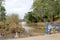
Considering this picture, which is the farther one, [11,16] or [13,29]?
[11,16]

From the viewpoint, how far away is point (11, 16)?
26.4 meters

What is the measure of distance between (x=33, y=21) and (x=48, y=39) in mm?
44410

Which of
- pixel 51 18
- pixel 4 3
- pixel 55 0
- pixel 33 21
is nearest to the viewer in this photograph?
pixel 55 0

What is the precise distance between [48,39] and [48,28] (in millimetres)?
4064

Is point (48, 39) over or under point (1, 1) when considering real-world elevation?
under

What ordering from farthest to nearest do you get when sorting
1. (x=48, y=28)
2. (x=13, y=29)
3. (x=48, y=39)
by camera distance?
(x=13, y=29), (x=48, y=28), (x=48, y=39)

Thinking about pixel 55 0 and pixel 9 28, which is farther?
pixel 9 28

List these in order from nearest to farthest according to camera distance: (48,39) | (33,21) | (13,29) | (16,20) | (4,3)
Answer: (48,39)
(13,29)
(16,20)
(4,3)
(33,21)

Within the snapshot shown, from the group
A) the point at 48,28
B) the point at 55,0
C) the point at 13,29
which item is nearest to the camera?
the point at 48,28

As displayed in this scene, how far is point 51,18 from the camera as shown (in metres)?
46.7

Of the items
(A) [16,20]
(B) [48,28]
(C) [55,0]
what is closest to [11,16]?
(A) [16,20]

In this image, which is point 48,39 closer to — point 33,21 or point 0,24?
point 0,24

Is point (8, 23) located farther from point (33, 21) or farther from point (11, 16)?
point (33, 21)

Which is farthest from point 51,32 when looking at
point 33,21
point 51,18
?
point 33,21
